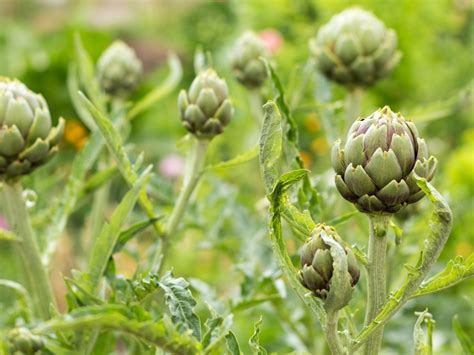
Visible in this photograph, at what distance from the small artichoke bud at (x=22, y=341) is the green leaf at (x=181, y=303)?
10 cm

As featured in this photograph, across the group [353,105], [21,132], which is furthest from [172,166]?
[21,132]

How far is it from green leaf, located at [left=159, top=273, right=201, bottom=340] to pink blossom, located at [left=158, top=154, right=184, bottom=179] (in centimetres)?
140

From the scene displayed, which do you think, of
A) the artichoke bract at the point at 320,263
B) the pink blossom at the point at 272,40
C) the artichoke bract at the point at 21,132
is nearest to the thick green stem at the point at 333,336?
the artichoke bract at the point at 320,263

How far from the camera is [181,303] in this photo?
0.50m

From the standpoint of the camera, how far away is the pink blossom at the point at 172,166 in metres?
1.94

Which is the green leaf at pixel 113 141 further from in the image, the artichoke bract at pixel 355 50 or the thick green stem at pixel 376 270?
the artichoke bract at pixel 355 50

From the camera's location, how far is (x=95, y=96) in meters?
0.80

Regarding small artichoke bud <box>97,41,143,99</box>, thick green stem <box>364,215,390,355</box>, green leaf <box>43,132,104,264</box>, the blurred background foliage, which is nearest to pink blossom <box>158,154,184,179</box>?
the blurred background foliage

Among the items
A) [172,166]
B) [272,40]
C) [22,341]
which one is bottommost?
[172,166]

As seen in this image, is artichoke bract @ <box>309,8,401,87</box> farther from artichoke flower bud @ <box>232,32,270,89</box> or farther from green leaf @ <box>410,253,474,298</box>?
green leaf @ <box>410,253,474,298</box>

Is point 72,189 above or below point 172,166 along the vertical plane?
above

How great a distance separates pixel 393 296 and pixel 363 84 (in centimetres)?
40

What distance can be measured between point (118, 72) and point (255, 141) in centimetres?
83

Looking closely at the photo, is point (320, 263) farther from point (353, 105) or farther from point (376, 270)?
point (353, 105)
